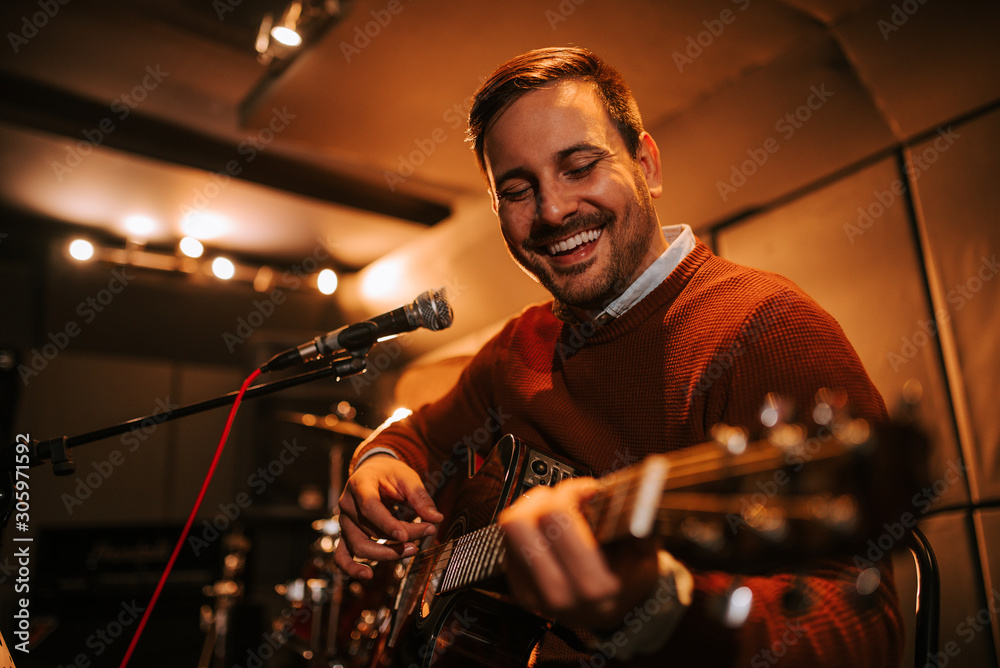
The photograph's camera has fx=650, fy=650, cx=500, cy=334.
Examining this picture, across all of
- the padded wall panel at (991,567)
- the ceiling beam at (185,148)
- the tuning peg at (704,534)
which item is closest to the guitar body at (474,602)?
the tuning peg at (704,534)

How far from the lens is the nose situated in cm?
151

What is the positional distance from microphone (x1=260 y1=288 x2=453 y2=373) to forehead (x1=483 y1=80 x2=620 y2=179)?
0.40 m

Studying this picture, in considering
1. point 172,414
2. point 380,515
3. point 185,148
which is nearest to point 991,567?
point 380,515

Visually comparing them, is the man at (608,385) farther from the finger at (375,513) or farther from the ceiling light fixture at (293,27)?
Answer: the ceiling light fixture at (293,27)

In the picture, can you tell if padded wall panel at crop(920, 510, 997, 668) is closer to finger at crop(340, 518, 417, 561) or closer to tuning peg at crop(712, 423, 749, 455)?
finger at crop(340, 518, 417, 561)

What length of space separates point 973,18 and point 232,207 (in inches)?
172

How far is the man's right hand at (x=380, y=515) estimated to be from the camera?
148 centimetres

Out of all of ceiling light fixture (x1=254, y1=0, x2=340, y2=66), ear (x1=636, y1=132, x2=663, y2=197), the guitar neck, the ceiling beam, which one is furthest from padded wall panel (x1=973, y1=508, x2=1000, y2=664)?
the ceiling beam

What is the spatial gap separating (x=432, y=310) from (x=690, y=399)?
23.5 inches

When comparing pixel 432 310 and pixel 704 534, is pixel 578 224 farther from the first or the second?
pixel 704 534

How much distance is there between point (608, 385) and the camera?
4.82ft

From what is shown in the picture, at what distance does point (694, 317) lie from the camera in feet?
4.46

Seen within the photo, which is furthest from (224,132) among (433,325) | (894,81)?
(894,81)

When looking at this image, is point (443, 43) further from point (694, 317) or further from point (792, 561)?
point (792, 561)
